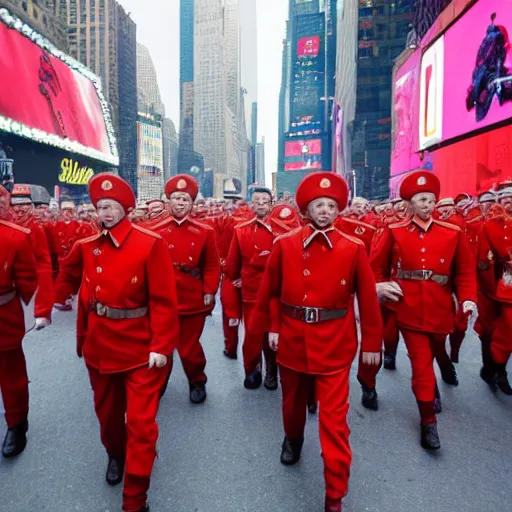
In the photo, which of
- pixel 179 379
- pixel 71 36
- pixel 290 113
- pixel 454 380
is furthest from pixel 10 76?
pixel 290 113

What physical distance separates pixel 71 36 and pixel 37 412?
105741mm

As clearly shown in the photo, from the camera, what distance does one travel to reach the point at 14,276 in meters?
3.51

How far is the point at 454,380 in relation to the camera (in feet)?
16.6

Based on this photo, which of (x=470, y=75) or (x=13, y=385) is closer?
(x=13, y=385)

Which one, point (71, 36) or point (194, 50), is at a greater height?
point (194, 50)

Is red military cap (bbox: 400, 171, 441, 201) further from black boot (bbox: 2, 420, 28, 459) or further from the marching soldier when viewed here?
black boot (bbox: 2, 420, 28, 459)

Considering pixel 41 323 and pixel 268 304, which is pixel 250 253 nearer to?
pixel 268 304

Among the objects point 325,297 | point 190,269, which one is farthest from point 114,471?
point 190,269

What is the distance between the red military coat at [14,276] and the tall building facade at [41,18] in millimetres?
39577

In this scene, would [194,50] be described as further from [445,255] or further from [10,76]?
[445,255]

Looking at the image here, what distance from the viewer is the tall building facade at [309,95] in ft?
360

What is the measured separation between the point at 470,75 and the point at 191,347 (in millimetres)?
16069

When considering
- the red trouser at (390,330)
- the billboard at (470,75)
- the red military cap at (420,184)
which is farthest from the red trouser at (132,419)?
the billboard at (470,75)

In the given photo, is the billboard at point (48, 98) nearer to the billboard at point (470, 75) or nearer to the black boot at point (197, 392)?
the billboard at point (470, 75)
